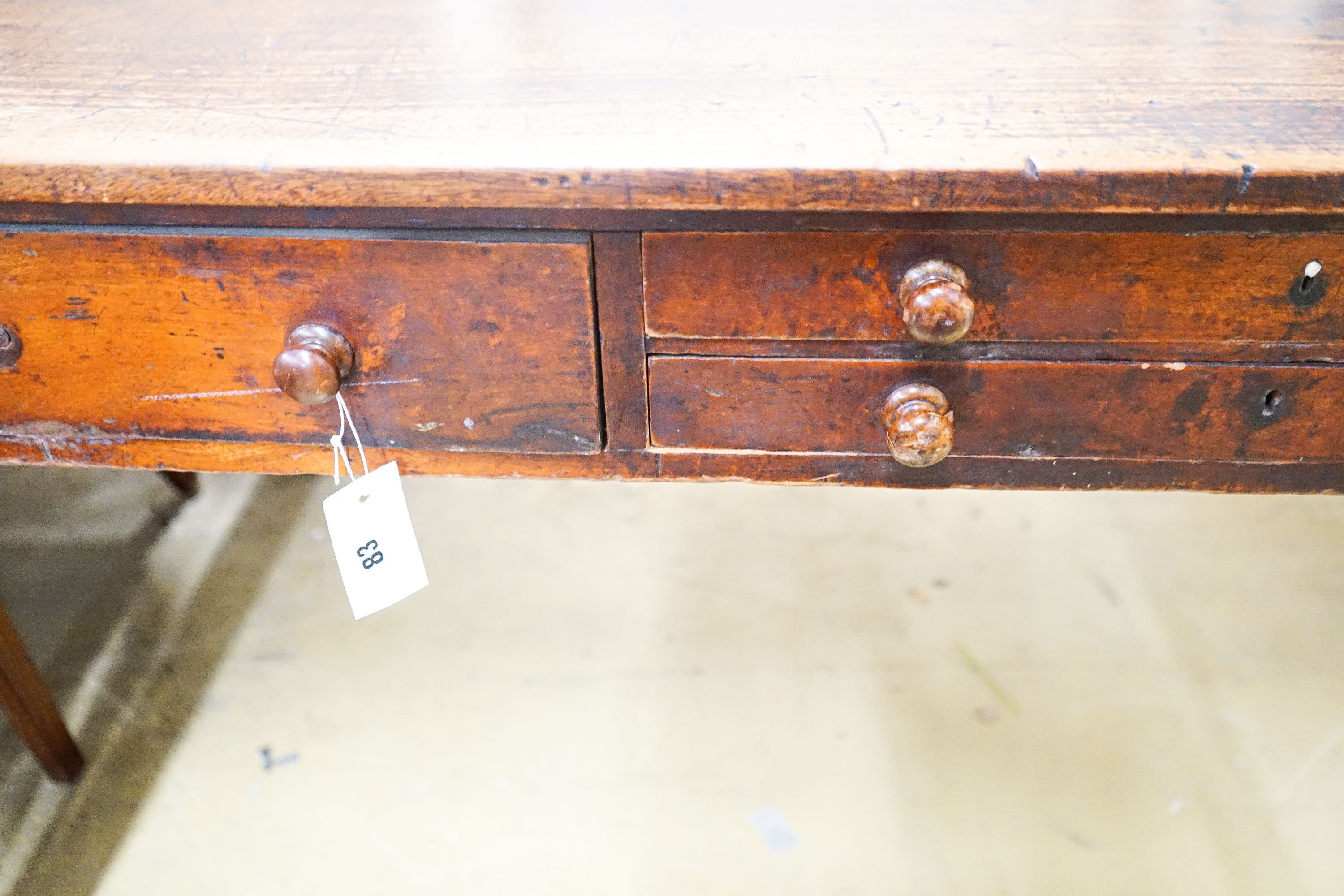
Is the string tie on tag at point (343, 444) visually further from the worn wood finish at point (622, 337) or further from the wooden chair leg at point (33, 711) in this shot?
the wooden chair leg at point (33, 711)

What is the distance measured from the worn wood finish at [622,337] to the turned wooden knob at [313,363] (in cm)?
17

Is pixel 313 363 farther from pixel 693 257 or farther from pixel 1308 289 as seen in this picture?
pixel 1308 289

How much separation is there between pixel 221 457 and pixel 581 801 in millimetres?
603

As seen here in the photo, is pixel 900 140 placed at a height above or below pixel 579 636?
above

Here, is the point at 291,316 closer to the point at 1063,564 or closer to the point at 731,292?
the point at 731,292

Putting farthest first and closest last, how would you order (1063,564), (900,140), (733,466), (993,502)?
(993,502)
(1063,564)
(733,466)
(900,140)

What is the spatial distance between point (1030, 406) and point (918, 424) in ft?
0.32

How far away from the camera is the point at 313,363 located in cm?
58

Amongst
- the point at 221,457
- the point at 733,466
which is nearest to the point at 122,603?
the point at 221,457

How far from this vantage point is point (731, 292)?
0.58 m

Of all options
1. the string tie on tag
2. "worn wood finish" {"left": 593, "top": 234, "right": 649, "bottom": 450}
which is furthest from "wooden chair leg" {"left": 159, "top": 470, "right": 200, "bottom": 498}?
"worn wood finish" {"left": 593, "top": 234, "right": 649, "bottom": 450}

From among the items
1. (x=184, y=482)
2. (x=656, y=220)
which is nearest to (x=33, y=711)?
(x=184, y=482)

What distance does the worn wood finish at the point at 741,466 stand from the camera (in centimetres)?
65

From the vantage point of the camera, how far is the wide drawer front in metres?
0.61
